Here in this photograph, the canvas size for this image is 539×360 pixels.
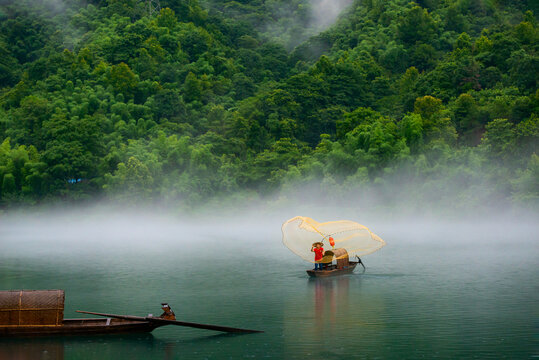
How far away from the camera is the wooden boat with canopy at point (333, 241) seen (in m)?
29.0

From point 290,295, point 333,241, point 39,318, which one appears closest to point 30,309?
point 39,318

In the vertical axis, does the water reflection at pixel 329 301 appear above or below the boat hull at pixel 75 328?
above

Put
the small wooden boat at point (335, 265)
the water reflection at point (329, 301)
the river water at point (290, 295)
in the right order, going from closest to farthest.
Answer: the river water at point (290, 295) < the water reflection at point (329, 301) < the small wooden boat at point (335, 265)

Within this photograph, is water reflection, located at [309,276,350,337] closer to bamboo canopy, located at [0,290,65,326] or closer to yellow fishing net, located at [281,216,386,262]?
yellow fishing net, located at [281,216,386,262]

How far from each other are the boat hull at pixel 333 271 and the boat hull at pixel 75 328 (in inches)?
407

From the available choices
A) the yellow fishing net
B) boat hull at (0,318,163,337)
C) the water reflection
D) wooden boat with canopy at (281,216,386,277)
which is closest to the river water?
the water reflection

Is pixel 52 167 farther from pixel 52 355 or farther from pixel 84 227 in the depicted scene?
pixel 52 355

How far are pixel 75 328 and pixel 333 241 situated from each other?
13.3m

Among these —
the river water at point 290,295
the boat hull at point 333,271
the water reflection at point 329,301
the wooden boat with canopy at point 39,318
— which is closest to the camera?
the river water at point 290,295

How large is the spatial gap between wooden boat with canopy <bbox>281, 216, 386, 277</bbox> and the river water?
775 millimetres

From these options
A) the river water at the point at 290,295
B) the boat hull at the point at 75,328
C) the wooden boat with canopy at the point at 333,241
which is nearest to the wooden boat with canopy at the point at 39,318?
the boat hull at the point at 75,328

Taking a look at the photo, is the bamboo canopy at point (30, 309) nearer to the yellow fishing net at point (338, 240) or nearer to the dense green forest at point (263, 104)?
the yellow fishing net at point (338, 240)

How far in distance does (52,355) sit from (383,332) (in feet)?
27.5

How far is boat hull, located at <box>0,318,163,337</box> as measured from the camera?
18688 mm
